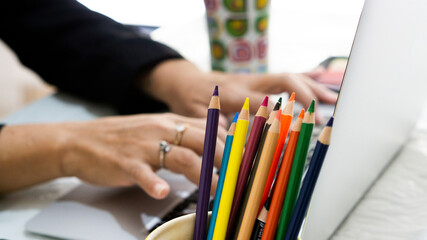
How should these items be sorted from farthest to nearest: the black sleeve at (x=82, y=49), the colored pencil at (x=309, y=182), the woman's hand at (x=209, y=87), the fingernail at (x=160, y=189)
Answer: the black sleeve at (x=82, y=49), the woman's hand at (x=209, y=87), the fingernail at (x=160, y=189), the colored pencil at (x=309, y=182)

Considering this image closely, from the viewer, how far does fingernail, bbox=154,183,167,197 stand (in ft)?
1.49

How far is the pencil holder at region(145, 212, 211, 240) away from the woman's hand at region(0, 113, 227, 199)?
0.21 metres

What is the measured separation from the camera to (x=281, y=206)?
0.78ft

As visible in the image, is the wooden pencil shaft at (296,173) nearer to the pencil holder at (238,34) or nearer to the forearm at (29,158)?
the forearm at (29,158)

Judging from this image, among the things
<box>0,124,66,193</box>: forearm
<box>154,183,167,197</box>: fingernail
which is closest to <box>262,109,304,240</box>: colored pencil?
<box>154,183,167,197</box>: fingernail

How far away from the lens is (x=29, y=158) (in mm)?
544

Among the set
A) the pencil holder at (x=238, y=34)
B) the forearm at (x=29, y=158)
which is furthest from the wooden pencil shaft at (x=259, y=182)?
the pencil holder at (x=238, y=34)

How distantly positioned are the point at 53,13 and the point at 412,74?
62 cm

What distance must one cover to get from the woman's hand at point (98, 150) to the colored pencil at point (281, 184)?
25 cm

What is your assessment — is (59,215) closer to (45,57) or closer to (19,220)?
(19,220)

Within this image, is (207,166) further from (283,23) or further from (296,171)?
(283,23)

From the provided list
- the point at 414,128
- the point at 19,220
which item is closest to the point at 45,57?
the point at 19,220

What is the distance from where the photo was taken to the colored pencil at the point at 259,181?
0.74 ft

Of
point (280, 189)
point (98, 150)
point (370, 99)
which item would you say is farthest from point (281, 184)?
point (98, 150)
